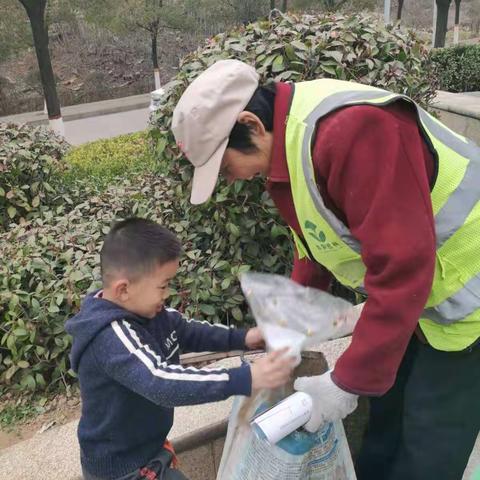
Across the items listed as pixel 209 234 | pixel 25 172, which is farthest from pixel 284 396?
pixel 25 172

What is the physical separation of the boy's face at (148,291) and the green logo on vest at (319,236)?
0.38 meters

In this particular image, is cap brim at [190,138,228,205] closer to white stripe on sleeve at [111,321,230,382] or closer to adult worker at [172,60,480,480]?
adult worker at [172,60,480,480]

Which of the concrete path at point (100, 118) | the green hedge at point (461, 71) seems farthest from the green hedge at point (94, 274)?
the concrete path at point (100, 118)

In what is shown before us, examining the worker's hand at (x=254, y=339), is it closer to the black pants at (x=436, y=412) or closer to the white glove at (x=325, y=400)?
the white glove at (x=325, y=400)

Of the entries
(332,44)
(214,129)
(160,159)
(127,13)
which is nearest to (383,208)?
(214,129)

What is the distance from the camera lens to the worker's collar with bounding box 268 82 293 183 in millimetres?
1436

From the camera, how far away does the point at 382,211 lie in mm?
1238

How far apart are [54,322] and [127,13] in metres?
16.1

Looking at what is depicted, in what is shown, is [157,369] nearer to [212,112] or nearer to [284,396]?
[284,396]

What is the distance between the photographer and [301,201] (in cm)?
146

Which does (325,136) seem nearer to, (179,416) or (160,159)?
(179,416)

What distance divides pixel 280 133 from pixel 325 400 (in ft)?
2.27

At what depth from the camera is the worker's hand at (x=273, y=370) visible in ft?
4.87

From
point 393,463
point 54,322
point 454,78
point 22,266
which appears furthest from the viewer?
point 454,78
